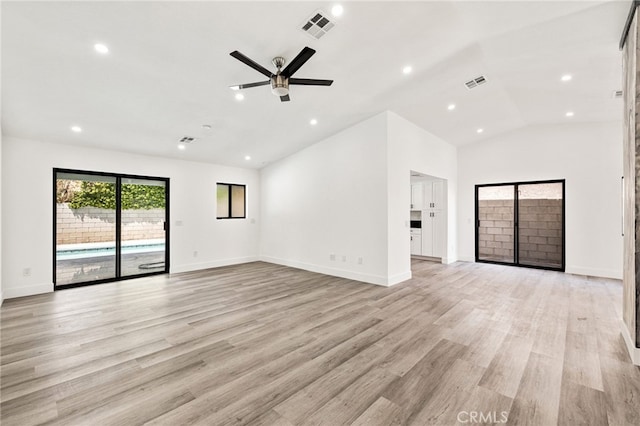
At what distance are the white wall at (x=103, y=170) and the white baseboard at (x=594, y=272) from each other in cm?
785

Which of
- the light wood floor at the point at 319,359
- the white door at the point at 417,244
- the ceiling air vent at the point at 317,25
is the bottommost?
the light wood floor at the point at 319,359

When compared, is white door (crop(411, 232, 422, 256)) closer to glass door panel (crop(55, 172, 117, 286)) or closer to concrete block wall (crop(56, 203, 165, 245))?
concrete block wall (crop(56, 203, 165, 245))

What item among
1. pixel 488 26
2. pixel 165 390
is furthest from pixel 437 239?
pixel 165 390

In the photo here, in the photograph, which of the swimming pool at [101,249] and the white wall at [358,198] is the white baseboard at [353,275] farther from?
the swimming pool at [101,249]

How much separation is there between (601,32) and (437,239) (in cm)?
530

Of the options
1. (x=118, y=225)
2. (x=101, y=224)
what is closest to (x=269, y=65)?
(x=118, y=225)

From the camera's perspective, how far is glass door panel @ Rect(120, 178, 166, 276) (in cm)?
599

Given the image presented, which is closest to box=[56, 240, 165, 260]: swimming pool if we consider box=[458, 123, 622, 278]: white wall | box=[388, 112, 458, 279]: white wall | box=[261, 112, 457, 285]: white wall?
box=[261, 112, 457, 285]: white wall

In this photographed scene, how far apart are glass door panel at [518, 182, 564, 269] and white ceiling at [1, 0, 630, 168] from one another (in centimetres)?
192

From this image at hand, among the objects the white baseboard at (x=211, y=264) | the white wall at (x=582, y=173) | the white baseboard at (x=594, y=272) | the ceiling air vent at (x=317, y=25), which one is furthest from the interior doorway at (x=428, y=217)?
the ceiling air vent at (x=317, y=25)

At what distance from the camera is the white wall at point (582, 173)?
5.82 m

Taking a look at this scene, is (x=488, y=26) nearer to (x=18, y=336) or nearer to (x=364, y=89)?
(x=364, y=89)

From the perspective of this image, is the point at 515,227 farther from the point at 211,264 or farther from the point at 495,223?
the point at 211,264

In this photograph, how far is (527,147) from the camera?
6.82 meters
